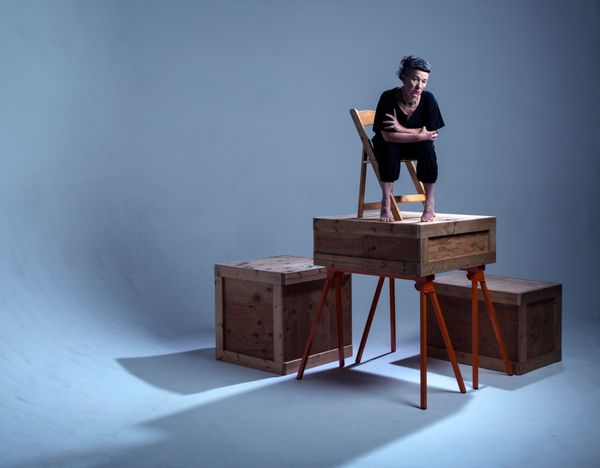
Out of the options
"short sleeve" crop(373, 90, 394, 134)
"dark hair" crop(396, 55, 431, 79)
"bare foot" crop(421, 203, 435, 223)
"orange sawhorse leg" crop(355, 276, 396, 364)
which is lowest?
"orange sawhorse leg" crop(355, 276, 396, 364)

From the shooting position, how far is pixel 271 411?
12.6 ft

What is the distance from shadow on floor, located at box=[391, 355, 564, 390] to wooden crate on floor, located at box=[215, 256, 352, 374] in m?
0.46

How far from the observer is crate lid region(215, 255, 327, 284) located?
176 inches

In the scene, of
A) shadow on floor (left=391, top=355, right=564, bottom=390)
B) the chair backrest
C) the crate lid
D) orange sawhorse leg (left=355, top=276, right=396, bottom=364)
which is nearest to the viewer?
the chair backrest

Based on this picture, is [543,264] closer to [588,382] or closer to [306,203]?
[306,203]

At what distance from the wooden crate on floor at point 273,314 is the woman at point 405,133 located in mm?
765

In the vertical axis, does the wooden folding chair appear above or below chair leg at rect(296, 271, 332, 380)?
above

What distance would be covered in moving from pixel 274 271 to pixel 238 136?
220 centimetres

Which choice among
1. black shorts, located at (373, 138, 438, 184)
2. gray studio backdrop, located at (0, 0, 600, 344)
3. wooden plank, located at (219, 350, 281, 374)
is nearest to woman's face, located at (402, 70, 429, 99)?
black shorts, located at (373, 138, 438, 184)

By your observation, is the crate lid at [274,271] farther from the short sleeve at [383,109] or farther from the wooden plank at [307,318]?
the short sleeve at [383,109]

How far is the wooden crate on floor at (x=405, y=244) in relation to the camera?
3.84 meters

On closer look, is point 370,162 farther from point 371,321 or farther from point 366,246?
point 371,321

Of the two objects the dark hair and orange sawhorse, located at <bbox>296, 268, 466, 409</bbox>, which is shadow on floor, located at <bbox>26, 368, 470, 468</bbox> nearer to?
orange sawhorse, located at <bbox>296, 268, 466, 409</bbox>

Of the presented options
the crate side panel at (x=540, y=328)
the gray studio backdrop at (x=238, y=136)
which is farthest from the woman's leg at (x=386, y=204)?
the gray studio backdrop at (x=238, y=136)
